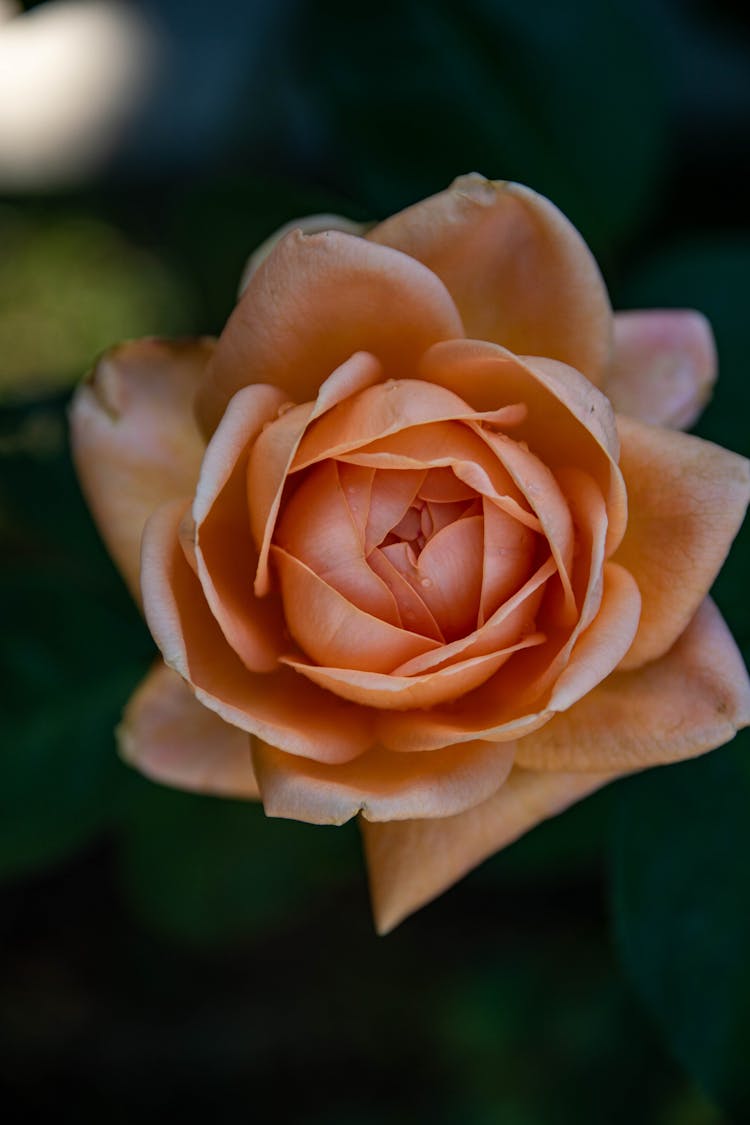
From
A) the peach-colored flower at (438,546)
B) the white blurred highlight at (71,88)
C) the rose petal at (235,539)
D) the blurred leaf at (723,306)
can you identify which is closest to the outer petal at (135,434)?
the peach-colored flower at (438,546)

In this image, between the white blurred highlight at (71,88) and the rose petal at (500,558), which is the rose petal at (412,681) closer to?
the rose petal at (500,558)

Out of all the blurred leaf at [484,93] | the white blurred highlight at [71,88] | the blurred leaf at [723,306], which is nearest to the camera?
the blurred leaf at [723,306]

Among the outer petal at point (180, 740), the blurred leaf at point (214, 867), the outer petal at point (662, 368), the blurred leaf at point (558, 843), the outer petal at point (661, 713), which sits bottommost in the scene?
the blurred leaf at point (214, 867)

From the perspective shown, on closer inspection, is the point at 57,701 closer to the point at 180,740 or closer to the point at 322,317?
the point at 180,740

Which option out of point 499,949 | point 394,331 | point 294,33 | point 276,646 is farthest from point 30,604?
point 499,949

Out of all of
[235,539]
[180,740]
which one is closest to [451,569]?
[235,539]

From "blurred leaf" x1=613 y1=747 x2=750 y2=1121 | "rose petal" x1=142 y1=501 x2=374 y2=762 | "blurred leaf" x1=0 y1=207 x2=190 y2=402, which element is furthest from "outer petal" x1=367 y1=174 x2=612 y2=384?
"blurred leaf" x1=0 y1=207 x2=190 y2=402
